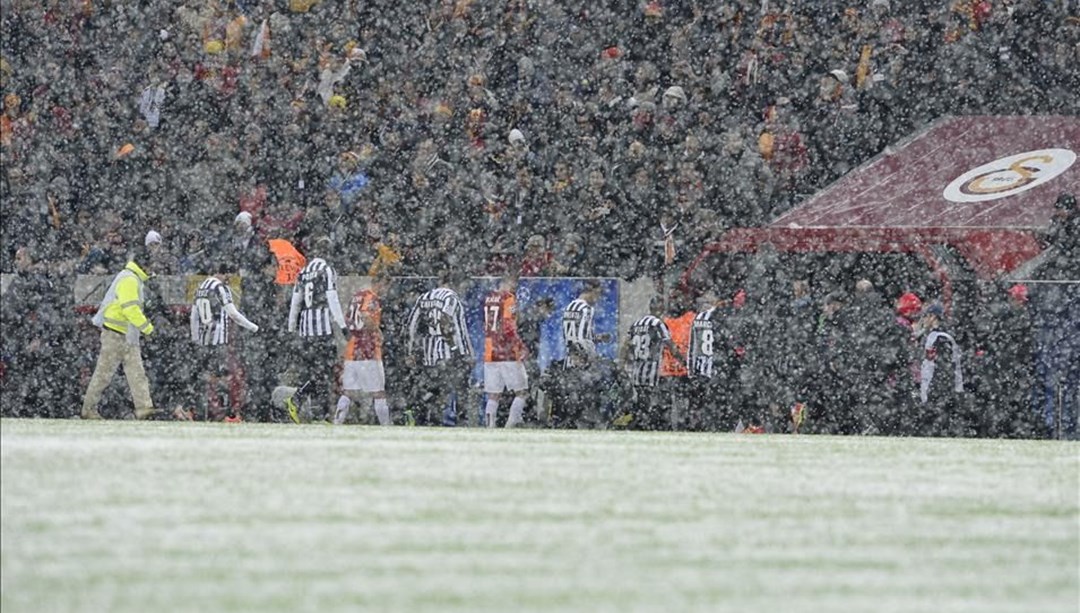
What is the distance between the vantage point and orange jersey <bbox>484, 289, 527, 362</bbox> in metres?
15.3

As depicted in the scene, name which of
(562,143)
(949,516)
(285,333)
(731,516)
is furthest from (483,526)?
(562,143)

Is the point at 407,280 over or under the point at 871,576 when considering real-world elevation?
over

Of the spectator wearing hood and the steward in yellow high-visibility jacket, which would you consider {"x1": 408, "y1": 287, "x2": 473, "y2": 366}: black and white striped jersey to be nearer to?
the steward in yellow high-visibility jacket

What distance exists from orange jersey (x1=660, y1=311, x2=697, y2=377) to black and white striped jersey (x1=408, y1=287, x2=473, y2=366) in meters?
1.68

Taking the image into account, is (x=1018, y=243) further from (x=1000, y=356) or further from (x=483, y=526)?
(x=483, y=526)

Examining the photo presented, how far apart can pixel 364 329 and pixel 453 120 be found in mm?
3349

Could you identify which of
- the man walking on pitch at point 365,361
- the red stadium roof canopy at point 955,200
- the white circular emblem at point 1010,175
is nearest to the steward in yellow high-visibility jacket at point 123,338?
the man walking on pitch at point 365,361

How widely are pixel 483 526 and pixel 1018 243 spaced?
427 inches

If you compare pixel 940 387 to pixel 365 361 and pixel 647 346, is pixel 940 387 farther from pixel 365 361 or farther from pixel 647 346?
pixel 365 361

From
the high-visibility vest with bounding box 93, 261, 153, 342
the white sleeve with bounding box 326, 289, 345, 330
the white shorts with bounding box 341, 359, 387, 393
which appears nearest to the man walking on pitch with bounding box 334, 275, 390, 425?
the white shorts with bounding box 341, 359, 387, 393

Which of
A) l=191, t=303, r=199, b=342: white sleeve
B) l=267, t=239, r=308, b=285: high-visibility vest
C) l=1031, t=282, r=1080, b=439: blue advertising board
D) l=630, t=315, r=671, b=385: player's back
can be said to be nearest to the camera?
l=1031, t=282, r=1080, b=439: blue advertising board

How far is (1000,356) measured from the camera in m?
14.5

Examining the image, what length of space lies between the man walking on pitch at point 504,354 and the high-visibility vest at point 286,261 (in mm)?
1806

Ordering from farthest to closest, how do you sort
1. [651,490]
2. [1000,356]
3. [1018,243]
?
[1018,243], [1000,356], [651,490]
